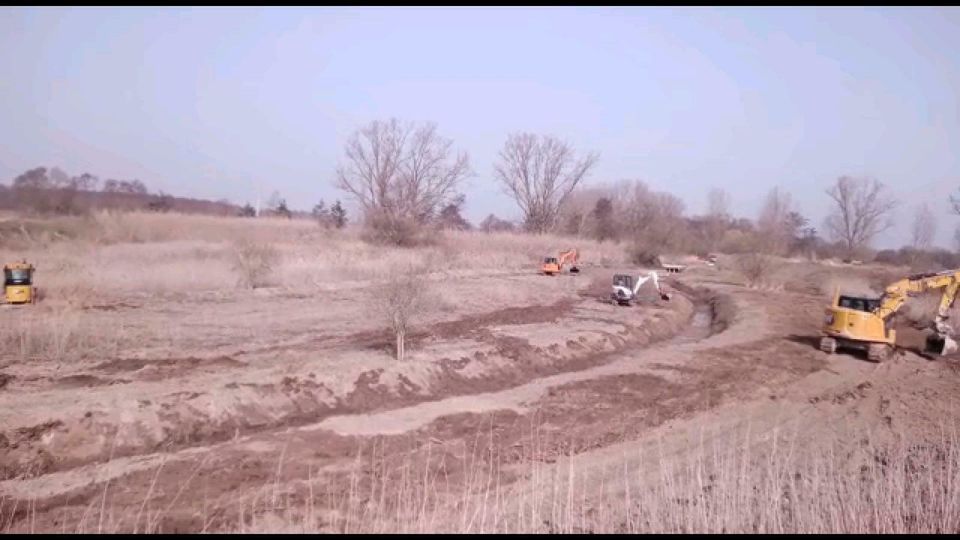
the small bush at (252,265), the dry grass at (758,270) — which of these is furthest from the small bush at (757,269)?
the small bush at (252,265)

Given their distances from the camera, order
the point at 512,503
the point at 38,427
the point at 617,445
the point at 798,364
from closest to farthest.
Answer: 1. the point at 512,503
2. the point at 38,427
3. the point at 617,445
4. the point at 798,364

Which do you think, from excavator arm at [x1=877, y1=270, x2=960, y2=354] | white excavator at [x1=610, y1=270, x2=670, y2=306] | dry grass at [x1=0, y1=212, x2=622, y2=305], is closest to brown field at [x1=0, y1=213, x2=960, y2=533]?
dry grass at [x1=0, y1=212, x2=622, y2=305]

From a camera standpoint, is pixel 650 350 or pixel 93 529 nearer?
pixel 93 529

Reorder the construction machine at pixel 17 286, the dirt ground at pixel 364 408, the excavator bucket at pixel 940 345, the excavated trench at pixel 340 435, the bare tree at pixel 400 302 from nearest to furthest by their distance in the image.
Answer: the dirt ground at pixel 364 408, the excavated trench at pixel 340 435, the bare tree at pixel 400 302, the construction machine at pixel 17 286, the excavator bucket at pixel 940 345

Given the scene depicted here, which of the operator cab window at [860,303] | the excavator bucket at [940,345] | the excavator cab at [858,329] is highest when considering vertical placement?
the operator cab window at [860,303]

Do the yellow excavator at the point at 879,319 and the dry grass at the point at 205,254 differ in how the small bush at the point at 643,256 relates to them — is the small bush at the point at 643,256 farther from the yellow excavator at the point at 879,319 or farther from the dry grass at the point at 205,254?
the yellow excavator at the point at 879,319

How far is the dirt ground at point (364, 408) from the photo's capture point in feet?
24.5

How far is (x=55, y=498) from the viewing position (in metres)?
7.11

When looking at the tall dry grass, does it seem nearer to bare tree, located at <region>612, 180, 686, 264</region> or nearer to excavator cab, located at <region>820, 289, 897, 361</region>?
excavator cab, located at <region>820, 289, 897, 361</region>

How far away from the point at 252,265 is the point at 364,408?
52.0ft

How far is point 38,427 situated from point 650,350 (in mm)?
14982

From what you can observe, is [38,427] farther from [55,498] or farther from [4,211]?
[4,211]

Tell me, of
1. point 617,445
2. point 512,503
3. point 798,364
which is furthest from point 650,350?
point 512,503

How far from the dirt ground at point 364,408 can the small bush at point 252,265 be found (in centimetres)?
428
